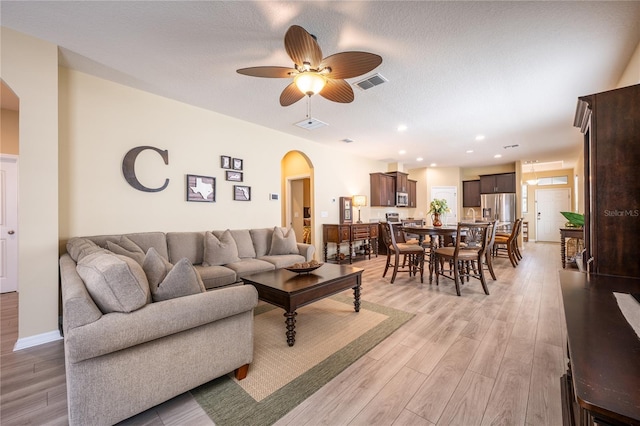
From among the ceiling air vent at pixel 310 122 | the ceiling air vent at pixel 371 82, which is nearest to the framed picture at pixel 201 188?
the ceiling air vent at pixel 310 122

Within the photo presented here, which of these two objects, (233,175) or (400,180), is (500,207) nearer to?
(400,180)

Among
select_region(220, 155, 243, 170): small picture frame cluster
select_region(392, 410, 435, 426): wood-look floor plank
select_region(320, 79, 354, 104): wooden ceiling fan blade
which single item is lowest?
select_region(392, 410, 435, 426): wood-look floor plank

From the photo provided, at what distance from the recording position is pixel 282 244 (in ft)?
14.1

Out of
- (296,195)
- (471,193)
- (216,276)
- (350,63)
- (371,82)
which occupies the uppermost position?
(371,82)

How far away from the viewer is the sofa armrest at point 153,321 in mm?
1220

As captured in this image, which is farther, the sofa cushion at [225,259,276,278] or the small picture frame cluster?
the small picture frame cluster

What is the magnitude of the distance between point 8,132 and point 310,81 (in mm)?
4788

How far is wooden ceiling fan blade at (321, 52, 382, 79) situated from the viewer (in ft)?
6.53

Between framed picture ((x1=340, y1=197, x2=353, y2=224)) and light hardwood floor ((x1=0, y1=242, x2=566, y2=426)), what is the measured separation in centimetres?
353

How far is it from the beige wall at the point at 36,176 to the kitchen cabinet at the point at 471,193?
996 centimetres

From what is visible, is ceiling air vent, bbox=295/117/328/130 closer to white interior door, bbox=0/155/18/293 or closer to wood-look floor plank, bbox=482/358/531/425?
wood-look floor plank, bbox=482/358/531/425

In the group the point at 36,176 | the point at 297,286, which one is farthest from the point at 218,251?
the point at 36,176

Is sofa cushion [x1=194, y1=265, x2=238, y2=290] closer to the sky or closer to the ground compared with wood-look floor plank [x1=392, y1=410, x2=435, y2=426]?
closer to the sky

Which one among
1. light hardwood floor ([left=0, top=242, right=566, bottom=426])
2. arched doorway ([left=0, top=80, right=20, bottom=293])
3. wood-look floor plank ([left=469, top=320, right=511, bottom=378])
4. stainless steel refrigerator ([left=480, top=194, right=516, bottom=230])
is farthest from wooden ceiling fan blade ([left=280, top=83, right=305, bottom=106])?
stainless steel refrigerator ([left=480, top=194, right=516, bottom=230])
